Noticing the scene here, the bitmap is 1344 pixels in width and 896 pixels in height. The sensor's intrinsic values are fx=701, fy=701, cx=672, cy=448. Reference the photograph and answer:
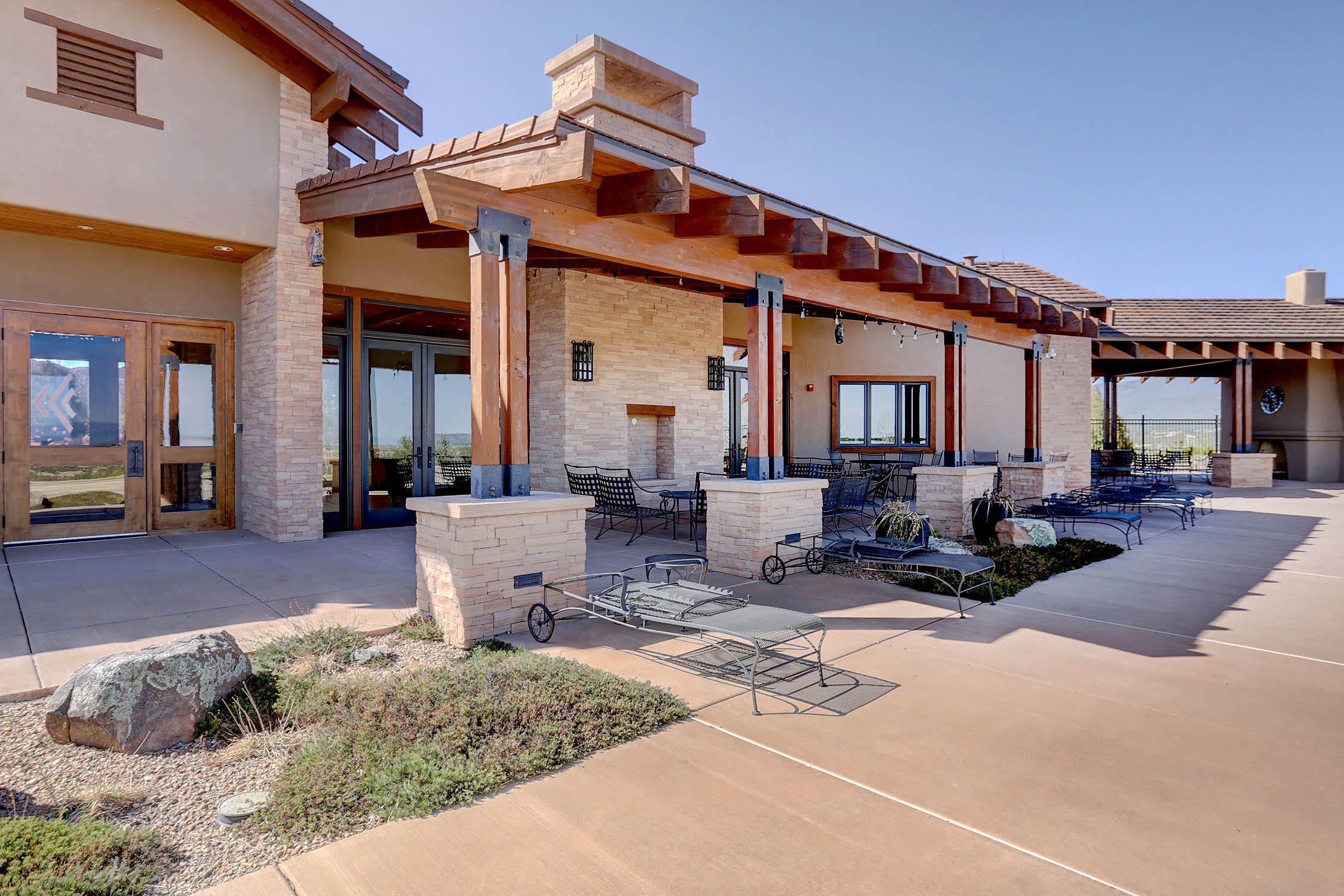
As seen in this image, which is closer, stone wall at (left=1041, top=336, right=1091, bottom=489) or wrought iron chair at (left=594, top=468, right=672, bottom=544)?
wrought iron chair at (left=594, top=468, right=672, bottom=544)

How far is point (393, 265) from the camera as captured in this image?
9.39 metres

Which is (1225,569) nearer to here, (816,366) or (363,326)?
(816,366)

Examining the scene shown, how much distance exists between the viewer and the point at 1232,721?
3344 millimetres

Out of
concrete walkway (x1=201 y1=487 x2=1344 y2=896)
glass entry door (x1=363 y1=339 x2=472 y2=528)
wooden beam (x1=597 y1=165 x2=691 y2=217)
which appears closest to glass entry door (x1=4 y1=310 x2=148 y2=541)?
glass entry door (x1=363 y1=339 x2=472 y2=528)

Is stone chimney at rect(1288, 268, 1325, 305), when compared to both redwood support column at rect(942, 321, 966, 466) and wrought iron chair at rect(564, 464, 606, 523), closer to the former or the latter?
redwood support column at rect(942, 321, 966, 466)

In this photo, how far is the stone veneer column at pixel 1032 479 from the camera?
1147 cm

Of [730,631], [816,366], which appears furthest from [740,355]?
[730,631]

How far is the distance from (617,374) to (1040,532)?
6.20 meters

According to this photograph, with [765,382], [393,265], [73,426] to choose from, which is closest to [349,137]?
[393,265]

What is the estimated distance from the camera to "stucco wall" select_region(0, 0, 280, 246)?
672cm

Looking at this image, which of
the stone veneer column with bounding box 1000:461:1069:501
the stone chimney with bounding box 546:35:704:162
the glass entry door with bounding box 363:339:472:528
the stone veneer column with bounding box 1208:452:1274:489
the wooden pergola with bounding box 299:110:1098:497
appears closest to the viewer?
the wooden pergola with bounding box 299:110:1098:497

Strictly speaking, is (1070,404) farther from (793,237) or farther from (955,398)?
(793,237)

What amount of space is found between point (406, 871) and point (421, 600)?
9.81ft

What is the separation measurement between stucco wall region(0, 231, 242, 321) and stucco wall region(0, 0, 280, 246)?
1198 millimetres
